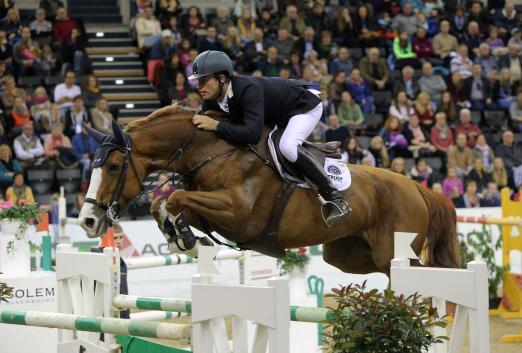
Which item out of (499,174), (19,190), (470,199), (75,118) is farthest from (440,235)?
(499,174)

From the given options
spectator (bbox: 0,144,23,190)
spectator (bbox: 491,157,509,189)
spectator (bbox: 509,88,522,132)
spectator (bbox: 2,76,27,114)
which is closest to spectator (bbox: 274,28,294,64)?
spectator (bbox: 491,157,509,189)

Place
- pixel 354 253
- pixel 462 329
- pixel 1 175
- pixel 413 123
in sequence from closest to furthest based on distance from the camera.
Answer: pixel 462 329 → pixel 354 253 → pixel 1 175 → pixel 413 123

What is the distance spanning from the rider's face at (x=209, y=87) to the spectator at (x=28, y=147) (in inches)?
278

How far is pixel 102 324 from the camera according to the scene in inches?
174

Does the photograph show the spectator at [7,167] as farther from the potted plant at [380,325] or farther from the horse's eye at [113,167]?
the potted plant at [380,325]

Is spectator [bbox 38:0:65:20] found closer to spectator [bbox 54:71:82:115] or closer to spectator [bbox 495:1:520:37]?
spectator [bbox 54:71:82:115]

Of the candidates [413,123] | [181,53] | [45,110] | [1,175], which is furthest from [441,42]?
[1,175]

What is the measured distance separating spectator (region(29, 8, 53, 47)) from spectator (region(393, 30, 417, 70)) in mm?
5710

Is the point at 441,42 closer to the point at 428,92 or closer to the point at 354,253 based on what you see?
the point at 428,92

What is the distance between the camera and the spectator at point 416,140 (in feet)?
47.8

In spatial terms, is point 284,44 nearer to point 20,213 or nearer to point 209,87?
point 20,213

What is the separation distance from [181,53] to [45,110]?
8.42 feet

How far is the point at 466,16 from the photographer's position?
59.6ft

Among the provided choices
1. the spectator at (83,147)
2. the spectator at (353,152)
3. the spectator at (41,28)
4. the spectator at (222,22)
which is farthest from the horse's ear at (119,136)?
the spectator at (222,22)
